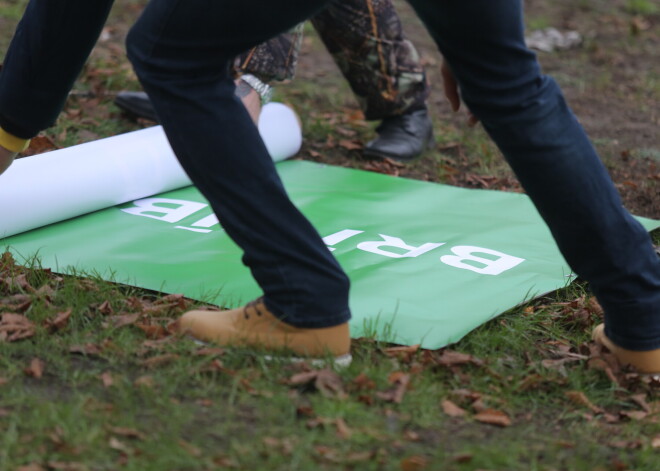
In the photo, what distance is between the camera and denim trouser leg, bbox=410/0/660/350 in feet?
6.57

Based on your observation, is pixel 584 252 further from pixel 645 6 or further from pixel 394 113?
pixel 645 6

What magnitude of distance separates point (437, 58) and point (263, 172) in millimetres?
4831

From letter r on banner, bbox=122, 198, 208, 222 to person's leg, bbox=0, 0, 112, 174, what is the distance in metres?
0.99

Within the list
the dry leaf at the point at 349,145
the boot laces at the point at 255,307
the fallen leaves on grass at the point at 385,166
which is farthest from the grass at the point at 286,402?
the dry leaf at the point at 349,145

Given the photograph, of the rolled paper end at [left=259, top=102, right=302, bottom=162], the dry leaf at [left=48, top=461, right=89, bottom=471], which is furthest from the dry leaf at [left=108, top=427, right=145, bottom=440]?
the rolled paper end at [left=259, top=102, right=302, bottom=162]

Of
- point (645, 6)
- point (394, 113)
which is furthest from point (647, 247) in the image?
point (645, 6)

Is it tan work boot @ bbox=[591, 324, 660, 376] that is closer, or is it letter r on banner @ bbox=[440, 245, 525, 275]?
tan work boot @ bbox=[591, 324, 660, 376]

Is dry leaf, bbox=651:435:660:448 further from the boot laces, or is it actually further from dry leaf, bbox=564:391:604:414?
→ the boot laces

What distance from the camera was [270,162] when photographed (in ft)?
7.11

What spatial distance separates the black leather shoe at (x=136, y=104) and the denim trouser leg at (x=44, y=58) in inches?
75.5

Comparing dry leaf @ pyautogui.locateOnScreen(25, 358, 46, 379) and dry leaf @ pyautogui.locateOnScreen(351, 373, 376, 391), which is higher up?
dry leaf @ pyautogui.locateOnScreen(25, 358, 46, 379)

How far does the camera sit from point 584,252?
217cm

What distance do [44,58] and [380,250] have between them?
4.31 feet

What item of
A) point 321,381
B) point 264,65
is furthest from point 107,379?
point 264,65
